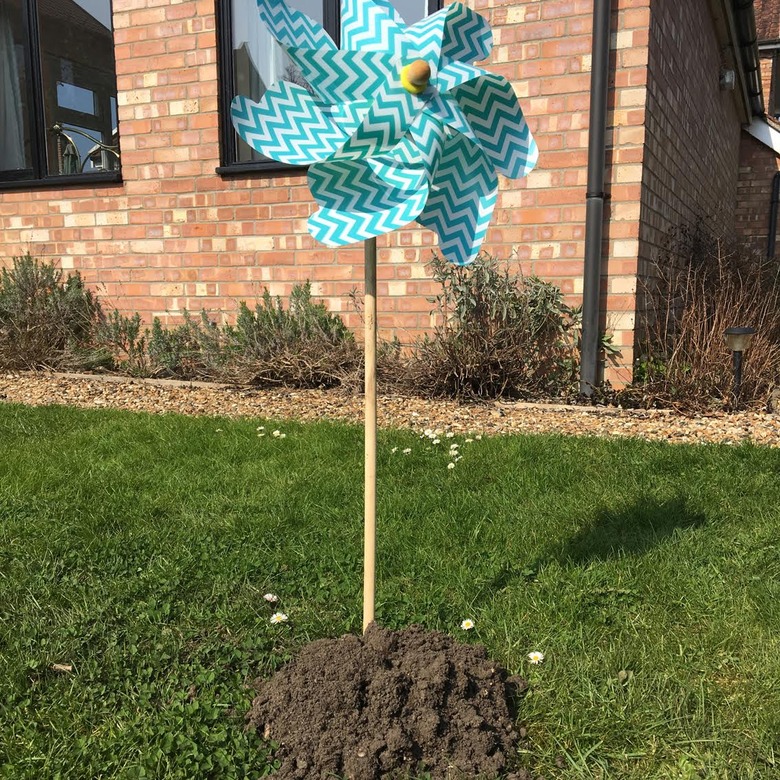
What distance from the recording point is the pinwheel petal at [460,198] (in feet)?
5.55

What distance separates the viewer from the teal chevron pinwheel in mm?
1578

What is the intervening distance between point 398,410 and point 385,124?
119 inches

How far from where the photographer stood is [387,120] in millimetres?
1608

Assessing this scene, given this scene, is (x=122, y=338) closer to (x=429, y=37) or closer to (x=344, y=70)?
(x=344, y=70)

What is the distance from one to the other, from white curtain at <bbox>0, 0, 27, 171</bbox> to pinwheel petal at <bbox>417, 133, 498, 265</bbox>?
716 cm

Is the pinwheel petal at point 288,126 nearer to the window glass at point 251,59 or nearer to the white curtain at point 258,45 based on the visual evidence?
the window glass at point 251,59

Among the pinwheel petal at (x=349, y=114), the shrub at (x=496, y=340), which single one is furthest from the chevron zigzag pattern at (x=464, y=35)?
the shrub at (x=496, y=340)

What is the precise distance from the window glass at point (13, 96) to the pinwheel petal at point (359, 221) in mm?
6958

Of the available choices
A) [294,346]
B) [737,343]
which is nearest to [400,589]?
[737,343]

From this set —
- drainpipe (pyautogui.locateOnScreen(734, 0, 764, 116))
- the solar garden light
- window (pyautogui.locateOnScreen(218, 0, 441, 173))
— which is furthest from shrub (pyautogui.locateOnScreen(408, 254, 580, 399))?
drainpipe (pyautogui.locateOnScreen(734, 0, 764, 116))

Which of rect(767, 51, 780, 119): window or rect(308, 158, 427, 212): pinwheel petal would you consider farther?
rect(767, 51, 780, 119): window

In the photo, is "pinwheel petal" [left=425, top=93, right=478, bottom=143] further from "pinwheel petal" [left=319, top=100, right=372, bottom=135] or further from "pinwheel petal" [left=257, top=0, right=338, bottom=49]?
"pinwheel petal" [left=257, top=0, right=338, bottom=49]

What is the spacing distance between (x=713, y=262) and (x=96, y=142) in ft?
20.4

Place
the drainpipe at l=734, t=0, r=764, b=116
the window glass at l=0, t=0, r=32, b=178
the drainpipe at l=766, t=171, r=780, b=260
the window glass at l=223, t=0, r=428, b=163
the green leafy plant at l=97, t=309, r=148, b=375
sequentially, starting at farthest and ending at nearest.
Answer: the drainpipe at l=766, t=171, r=780, b=260 → the drainpipe at l=734, t=0, r=764, b=116 → the window glass at l=0, t=0, r=32, b=178 → the green leafy plant at l=97, t=309, r=148, b=375 → the window glass at l=223, t=0, r=428, b=163
